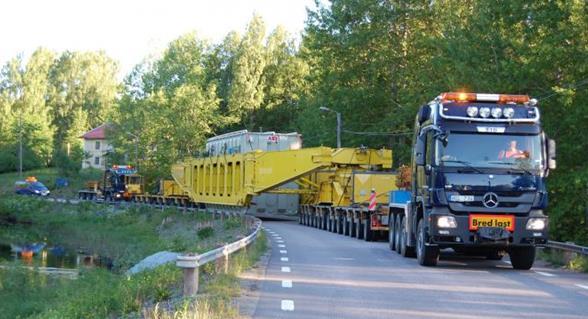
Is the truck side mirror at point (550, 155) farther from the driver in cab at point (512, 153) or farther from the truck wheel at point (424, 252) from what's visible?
the truck wheel at point (424, 252)

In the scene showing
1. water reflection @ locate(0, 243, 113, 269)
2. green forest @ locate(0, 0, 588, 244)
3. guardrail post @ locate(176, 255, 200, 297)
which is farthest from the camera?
water reflection @ locate(0, 243, 113, 269)

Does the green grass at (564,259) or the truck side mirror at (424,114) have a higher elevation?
the truck side mirror at (424,114)

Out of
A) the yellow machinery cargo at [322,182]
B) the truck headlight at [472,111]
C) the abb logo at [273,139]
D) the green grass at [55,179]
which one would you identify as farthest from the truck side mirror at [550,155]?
the green grass at [55,179]

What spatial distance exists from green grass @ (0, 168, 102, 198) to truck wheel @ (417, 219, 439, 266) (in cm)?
7388

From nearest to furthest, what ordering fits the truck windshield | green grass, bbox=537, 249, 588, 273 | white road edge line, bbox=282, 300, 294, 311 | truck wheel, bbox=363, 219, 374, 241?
1. white road edge line, bbox=282, 300, 294, 311
2. the truck windshield
3. green grass, bbox=537, 249, 588, 273
4. truck wheel, bbox=363, 219, 374, 241

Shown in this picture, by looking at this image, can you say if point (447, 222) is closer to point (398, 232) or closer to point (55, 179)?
point (398, 232)

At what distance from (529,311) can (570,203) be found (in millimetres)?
14901

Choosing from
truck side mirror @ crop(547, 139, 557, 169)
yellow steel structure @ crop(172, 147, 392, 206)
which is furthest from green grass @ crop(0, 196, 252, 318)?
truck side mirror @ crop(547, 139, 557, 169)

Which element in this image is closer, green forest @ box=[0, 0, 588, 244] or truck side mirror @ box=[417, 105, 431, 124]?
truck side mirror @ box=[417, 105, 431, 124]

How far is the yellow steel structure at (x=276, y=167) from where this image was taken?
1385 inches

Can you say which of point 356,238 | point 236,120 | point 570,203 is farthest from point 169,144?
point 570,203

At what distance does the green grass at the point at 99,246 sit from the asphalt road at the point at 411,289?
1.15 meters

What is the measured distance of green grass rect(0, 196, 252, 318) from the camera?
39.1 ft

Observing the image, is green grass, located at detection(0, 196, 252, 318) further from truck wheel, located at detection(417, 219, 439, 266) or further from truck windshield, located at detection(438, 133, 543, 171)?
truck windshield, located at detection(438, 133, 543, 171)
